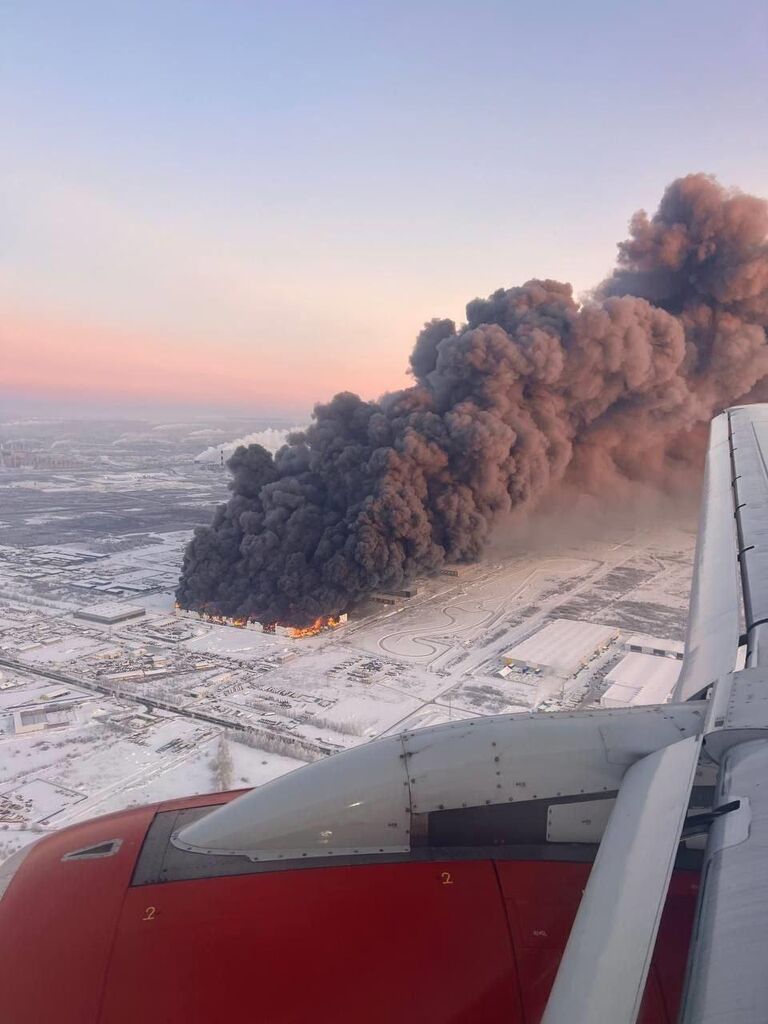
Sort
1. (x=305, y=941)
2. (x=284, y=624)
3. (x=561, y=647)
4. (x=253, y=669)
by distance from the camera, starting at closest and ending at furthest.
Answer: (x=305, y=941)
(x=253, y=669)
(x=561, y=647)
(x=284, y=624)

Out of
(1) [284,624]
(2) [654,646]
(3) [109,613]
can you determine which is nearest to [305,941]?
(2) [654,646]

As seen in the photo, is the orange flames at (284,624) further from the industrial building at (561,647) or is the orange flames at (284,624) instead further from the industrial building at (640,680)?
the industrial building at (640,680)

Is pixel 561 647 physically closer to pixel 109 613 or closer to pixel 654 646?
pixel 654 646

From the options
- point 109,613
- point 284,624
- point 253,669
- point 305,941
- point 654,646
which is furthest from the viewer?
point 109,613

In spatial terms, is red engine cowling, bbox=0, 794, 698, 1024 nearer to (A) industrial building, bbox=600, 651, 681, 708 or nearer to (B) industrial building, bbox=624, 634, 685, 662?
(A) industrial building, bbox=600, 651, 681, 708

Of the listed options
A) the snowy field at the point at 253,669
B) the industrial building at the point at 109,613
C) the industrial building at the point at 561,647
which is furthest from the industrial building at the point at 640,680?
the industrial building at the point at 109,613

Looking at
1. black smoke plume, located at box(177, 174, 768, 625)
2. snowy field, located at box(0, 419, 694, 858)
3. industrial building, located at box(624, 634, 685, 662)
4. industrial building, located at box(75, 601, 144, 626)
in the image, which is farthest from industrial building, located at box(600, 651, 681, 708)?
industrial building, located at box(75, 601, 144, 626)
